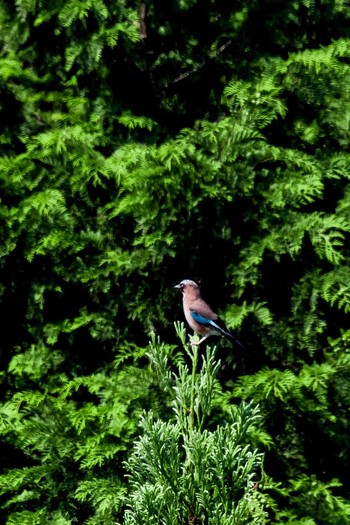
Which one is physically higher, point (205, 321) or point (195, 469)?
point (205, 321)

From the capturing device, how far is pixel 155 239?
473cm

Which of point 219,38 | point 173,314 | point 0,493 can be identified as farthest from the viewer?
point 219,38

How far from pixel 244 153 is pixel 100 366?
5.69 feet

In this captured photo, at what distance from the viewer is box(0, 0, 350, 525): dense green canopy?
188 inches

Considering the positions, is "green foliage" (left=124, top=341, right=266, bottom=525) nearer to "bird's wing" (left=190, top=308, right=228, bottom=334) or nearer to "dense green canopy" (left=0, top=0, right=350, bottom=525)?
"bird's wing" (left=190, top=308, right=228, bottom=334)

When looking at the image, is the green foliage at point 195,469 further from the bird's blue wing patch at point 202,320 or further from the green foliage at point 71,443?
the green foliage at point 71,443

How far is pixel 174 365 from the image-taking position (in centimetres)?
496

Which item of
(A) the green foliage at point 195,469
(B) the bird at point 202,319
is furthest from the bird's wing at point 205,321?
(A) the green foliage at point 195,469

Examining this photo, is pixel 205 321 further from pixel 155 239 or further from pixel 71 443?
pixel 71 443

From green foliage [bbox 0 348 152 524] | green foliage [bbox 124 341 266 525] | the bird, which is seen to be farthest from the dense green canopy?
green foliage [bbox 124 341 266 525]

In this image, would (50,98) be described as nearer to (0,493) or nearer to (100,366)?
(100,366)

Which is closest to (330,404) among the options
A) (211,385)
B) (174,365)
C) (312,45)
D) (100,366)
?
(174,365)

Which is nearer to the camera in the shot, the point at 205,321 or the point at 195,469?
the point at 195,469

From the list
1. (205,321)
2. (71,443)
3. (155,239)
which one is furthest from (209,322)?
(71,443)
